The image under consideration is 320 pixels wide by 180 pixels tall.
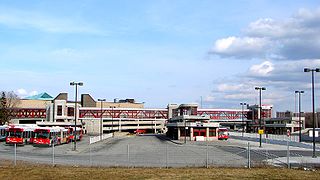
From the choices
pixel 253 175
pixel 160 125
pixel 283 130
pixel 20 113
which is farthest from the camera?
pixel 160 125

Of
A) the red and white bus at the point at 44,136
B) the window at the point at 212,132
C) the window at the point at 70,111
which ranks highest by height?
the window at the point at 70,111

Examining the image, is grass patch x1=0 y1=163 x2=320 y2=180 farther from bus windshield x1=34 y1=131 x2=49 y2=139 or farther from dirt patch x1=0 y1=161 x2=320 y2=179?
bus windshield x1=34 y1=131 x2=49 y2=139

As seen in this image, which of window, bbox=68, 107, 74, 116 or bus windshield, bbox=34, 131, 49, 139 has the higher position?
window, bbox=68, 107, 74, 116

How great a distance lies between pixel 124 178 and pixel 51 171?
5280mm

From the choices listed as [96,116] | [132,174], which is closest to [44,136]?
[132,174]

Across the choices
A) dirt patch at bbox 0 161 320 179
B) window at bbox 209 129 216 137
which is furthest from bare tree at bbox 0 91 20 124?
dirt patch at bbox 0 161 320 179

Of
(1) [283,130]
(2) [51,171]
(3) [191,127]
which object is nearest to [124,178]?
(2) [51,171]

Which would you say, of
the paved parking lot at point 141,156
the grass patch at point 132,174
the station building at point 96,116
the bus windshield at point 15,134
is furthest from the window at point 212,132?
the grass patch at point 132,174

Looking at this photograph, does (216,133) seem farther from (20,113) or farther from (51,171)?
(20,113)

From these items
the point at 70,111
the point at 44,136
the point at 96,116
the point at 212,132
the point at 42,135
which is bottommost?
the point at 212,132

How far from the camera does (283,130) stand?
146 metres

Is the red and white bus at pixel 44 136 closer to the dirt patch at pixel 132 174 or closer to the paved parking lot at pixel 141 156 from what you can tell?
the paved parking lot at pixel 141 156

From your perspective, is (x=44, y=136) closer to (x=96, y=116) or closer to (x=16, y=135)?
(x=16, y=135)

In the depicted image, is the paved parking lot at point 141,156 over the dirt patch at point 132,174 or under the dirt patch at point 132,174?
under
